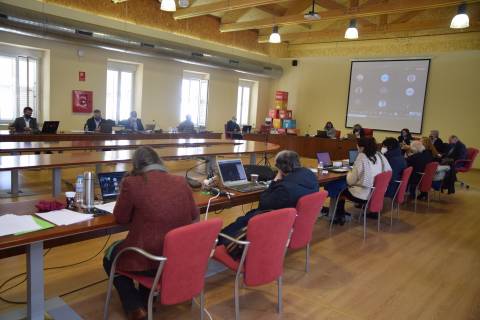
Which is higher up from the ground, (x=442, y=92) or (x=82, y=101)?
(x=442, y=92)

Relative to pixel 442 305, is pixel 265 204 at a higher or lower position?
higher

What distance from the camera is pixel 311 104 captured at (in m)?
13.3

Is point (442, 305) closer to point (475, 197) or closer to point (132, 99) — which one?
point (475, 197)

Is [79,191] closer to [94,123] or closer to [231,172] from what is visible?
[231,172]

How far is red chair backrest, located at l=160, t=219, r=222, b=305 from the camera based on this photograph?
1823 mm

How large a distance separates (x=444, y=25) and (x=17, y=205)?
9.91 meters

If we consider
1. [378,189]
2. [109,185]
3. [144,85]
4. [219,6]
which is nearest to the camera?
[109,185]

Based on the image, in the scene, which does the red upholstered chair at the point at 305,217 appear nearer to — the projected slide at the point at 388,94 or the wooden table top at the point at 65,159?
the wooden table top at the point at 65,159

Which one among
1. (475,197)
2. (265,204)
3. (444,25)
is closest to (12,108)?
(265,204)

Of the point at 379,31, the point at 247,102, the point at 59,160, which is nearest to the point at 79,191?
the point at 59,160

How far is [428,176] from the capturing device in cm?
564

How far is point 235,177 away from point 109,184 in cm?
117

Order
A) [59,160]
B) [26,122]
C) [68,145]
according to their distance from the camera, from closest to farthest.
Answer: [59,160] < [68,145] < [26,122]

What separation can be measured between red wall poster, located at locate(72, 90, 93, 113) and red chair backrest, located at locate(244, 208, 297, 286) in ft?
25.3
